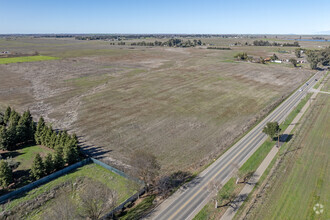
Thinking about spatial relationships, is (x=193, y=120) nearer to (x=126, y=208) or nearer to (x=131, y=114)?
(x=131, y=114)

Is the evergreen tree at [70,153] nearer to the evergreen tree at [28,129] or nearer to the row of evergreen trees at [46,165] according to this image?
the row of evergreen trees at [46,165]

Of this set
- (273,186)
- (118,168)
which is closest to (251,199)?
(273,186)

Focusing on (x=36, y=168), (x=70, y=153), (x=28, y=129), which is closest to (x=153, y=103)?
(x=28, y=129)

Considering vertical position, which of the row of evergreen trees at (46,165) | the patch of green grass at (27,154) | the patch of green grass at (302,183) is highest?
the row of evergreen trees at (46,165)

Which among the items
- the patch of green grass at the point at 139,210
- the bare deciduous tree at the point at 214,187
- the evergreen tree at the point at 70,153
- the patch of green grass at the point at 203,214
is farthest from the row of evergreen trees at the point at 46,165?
the bare deciduous tree at the point at 214,187

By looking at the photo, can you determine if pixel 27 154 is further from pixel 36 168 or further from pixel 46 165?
pixel 46 165

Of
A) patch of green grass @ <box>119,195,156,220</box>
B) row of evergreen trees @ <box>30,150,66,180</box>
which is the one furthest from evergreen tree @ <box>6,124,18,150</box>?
patch of green grass @ <box>119,195,156,220</box>
